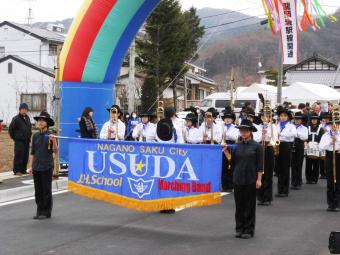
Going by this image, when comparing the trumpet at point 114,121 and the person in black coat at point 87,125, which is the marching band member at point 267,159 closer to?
the trumpet at point 114,121

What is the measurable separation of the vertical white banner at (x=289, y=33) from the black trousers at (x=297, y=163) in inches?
169

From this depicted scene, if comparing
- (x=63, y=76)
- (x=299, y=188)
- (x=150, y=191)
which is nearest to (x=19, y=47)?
(x=63, y=76)

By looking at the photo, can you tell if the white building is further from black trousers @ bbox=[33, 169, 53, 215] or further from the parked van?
black trousers @ bbox=[33, 169, 53, 215]

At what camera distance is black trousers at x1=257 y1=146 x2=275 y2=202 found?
11.2 meters

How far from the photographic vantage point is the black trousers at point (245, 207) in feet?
27.4

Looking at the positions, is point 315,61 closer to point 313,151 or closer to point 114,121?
point 313,151

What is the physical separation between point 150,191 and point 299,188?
235 inches

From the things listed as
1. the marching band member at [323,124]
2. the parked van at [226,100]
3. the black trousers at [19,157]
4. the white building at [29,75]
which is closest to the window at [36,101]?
the white building at [29,75]

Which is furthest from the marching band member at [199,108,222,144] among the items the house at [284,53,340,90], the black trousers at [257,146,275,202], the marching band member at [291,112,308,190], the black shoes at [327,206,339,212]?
the house at [284,53,340,90]

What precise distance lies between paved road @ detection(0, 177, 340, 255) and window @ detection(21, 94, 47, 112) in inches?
1157

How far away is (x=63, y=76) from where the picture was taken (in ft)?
48.9

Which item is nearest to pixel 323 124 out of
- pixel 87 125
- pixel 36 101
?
pixel 87 125

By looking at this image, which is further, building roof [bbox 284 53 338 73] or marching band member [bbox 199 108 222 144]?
building roof [bbox 284 53 338 73]

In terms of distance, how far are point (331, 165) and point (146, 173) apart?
12.6 feet
